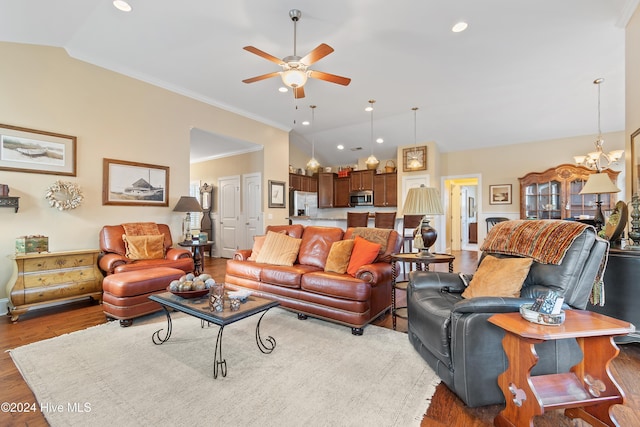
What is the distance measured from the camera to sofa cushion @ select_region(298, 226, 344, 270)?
3.54 m

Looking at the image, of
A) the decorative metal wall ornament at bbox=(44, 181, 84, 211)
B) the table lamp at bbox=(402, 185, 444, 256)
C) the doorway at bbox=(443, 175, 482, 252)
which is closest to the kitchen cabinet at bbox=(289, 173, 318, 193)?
the doorway at bbox=(443, 175, 482, 252)

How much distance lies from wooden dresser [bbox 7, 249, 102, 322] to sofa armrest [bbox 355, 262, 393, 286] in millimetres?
3251

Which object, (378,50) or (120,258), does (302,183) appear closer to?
(378,50)

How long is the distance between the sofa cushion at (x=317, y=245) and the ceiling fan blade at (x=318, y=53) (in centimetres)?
195

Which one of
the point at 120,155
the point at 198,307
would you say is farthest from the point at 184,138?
the point at 198,307

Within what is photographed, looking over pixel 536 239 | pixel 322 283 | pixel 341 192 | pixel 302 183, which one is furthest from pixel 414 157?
pixel 536 239

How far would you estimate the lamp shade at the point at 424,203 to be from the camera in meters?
2.91

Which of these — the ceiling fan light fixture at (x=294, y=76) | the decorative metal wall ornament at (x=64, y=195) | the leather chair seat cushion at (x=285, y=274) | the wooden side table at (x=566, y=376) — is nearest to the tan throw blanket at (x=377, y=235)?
the leather chair seat cushion at (x=285, y=274)

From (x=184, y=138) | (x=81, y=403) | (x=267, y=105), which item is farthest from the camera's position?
(x=267, y=105)

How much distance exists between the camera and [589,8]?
3.01 meters

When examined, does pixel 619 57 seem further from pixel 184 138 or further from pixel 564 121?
pixel 184 138

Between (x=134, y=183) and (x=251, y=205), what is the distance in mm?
2716

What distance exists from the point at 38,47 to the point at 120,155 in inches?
56.9

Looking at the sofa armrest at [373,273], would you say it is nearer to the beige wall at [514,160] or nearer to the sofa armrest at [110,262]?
the sofa armrest at [110,262]
